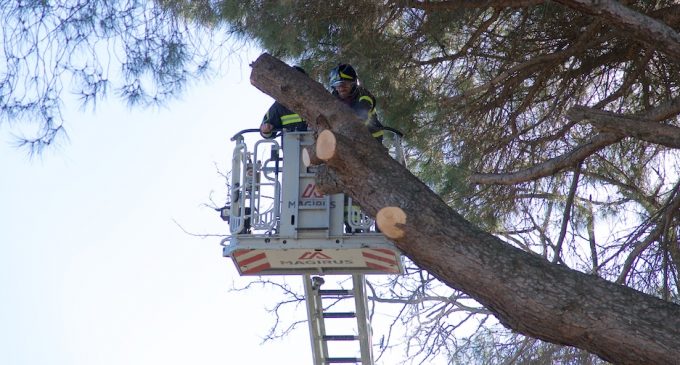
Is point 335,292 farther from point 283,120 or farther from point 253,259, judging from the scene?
point 283,120

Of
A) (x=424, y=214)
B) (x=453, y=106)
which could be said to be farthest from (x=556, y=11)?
(x=424, y=214)

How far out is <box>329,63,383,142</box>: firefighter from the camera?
7832mm

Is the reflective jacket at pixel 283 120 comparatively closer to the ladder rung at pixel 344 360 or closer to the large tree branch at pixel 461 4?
the large tree branch at pixel 461 4

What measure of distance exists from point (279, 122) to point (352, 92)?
1.92ft

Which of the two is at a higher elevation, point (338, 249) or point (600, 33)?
point (600, 33)

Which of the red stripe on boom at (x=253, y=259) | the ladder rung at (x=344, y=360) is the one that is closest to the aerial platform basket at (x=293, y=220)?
the red stripe on boom at (x=253, y=259)

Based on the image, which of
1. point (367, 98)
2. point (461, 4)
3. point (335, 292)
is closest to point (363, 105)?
point (367, 98)

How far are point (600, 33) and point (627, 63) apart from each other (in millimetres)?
515

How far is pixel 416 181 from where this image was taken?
242 inches

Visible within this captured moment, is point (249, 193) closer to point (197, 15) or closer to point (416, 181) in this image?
point (197, 15)

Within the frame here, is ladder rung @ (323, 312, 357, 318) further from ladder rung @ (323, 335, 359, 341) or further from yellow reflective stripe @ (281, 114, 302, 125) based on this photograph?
yellow reflective stripe @ (281, 114, 302, 125)

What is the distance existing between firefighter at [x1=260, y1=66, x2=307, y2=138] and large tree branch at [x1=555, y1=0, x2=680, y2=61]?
93.6 inches

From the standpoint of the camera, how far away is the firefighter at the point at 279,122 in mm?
7930

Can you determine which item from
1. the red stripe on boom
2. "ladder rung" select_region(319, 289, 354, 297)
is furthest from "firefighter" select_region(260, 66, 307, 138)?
"ladder rung" select_region(319, 289, 354, 297)
